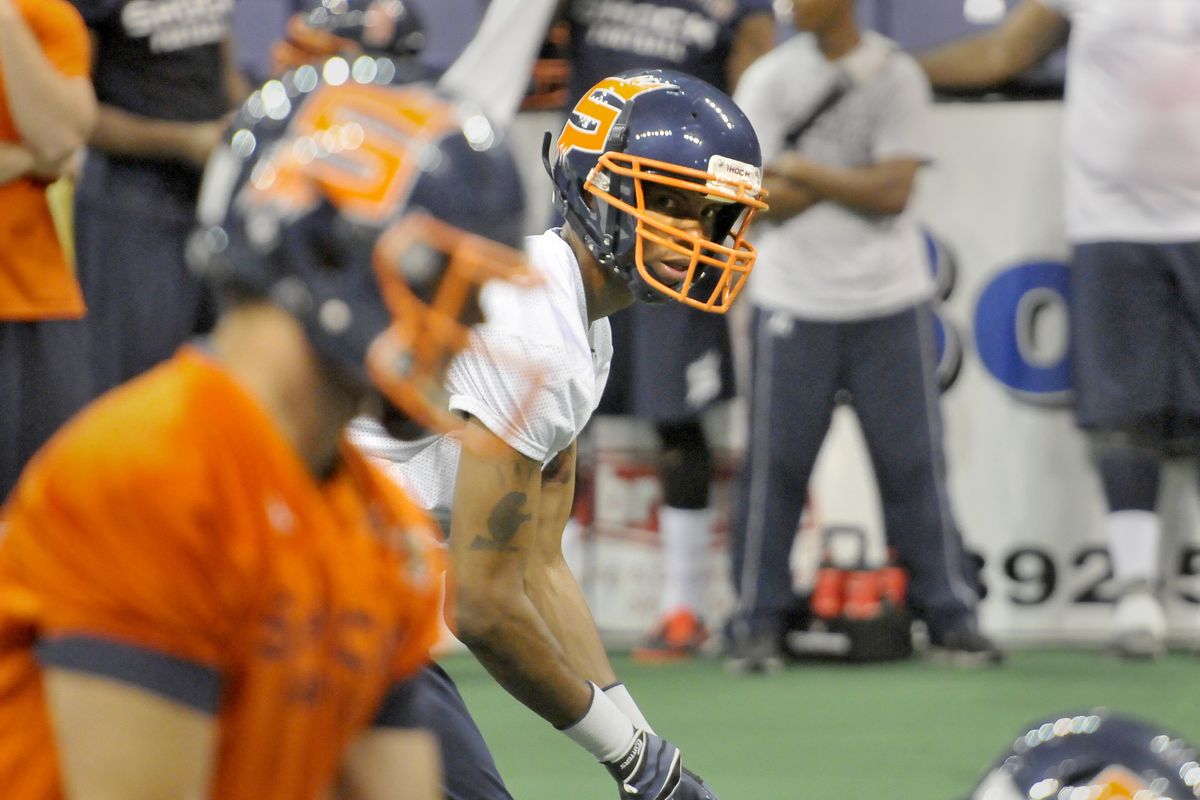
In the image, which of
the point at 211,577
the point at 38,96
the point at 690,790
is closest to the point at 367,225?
the point at 211,577

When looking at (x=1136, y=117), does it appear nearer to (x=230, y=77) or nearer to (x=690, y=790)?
(x=230, y=77)

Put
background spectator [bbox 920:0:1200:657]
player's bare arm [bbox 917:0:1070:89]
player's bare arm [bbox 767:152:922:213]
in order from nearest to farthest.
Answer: player's bare arm [bbox 767:152:922:213]
background spectator [bbox 920:0:1200:657]
player's bare arm [bbox 917:0:1070:89]

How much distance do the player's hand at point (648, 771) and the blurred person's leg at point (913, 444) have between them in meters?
3.58

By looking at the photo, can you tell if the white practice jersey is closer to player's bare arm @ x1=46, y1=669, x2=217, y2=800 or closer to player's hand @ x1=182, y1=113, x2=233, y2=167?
player's bare arm @ x1=46, y1=669, x2=217, y2=800

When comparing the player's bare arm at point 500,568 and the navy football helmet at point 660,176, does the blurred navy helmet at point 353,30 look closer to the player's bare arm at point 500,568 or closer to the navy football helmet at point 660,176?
the navy football helmet at point 660,176

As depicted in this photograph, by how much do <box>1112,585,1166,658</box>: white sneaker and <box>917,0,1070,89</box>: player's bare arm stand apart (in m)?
1.97

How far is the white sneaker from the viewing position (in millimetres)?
7148

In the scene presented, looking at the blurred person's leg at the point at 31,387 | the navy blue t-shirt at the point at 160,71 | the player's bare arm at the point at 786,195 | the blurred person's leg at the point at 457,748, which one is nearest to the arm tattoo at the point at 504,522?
the blurred person's leg at the point at 457,748

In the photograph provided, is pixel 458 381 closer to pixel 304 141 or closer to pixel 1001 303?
pixel 304 141

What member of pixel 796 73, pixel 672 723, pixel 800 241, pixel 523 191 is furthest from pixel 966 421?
pixel 523 191

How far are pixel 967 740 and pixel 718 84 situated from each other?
254cm

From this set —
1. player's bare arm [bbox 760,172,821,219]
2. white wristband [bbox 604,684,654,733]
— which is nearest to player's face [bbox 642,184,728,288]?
white wristband [bbox 604,684,654,733]

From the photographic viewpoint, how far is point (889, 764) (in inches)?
221

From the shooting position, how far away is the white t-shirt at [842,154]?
22.9 feet
